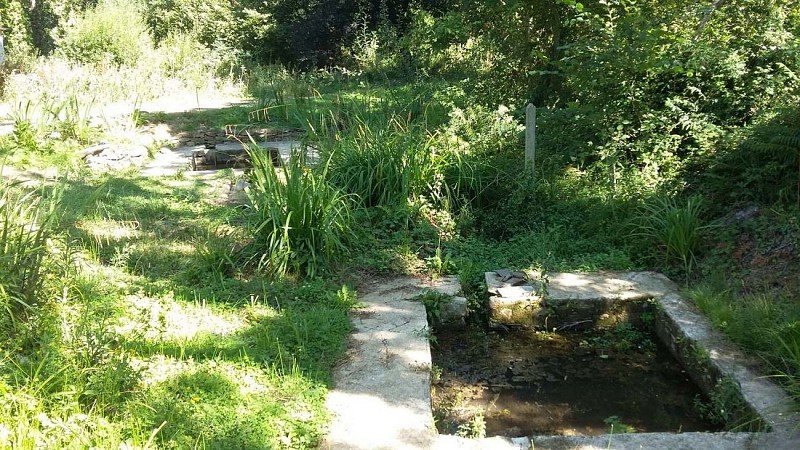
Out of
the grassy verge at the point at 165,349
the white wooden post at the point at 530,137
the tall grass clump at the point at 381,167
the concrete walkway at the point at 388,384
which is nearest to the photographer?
the grassy verge at the point at 165,349

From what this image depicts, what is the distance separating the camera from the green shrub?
14391 mm

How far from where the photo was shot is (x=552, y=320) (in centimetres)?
496

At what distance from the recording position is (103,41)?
14.6m

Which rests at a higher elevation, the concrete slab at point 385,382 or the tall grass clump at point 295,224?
the tall grass clump at point 295,224

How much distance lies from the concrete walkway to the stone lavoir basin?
23 cm

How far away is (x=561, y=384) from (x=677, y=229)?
187 cm

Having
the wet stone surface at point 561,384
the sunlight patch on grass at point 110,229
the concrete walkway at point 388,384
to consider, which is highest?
the sunlight patch on grass at point 110,229

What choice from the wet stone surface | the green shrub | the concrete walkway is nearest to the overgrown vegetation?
the concrete walkway

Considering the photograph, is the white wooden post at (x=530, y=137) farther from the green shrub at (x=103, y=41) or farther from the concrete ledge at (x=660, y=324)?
the green shrub at (x=103, y=41)

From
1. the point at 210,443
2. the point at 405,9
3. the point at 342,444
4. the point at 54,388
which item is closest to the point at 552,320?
the point at 342,444

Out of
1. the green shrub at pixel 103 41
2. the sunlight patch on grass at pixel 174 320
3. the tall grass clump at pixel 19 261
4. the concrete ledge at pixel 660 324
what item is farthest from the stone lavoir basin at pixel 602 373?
the green shrub at pixel 103 41

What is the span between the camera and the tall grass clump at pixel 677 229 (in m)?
5.39

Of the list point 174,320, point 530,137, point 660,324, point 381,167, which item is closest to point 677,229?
point 660,324

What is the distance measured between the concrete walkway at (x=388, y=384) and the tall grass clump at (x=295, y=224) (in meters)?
0.54
